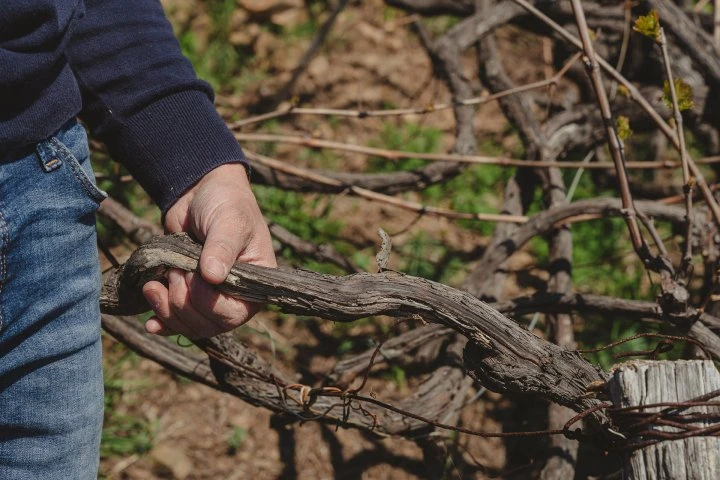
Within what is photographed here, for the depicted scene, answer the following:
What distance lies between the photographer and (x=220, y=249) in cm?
137

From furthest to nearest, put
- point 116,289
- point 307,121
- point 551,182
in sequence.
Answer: point 307,121 → point 551,182 → point 116,289

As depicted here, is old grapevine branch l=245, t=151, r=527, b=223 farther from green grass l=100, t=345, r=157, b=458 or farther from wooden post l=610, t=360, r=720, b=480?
wooden post l=610, t=360, r=720, b=480

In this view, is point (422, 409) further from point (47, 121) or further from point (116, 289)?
point (47, 121)

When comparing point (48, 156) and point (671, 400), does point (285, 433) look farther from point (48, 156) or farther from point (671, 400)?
point (671, 400)

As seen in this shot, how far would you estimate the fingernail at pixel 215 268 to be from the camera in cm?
132

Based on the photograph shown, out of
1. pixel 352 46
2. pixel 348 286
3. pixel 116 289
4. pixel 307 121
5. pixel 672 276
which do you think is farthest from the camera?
pixel 352 46

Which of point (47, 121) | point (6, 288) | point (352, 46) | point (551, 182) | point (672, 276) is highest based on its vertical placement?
point (352, 46)

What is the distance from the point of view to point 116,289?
160 cm

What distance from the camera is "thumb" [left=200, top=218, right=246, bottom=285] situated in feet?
4.35

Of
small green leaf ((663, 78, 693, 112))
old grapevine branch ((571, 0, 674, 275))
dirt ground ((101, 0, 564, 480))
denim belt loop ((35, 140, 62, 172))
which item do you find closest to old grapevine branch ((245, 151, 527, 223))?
dirt ground ((101, 0, 564, 480))

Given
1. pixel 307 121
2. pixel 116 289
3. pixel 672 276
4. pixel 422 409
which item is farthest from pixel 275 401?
pixel 307 121

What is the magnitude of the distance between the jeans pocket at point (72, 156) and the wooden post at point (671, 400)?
1.10 metres

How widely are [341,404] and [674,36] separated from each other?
2.17m

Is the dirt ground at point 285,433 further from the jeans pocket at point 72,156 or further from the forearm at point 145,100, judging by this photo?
the jeans pocket at point 72,156
